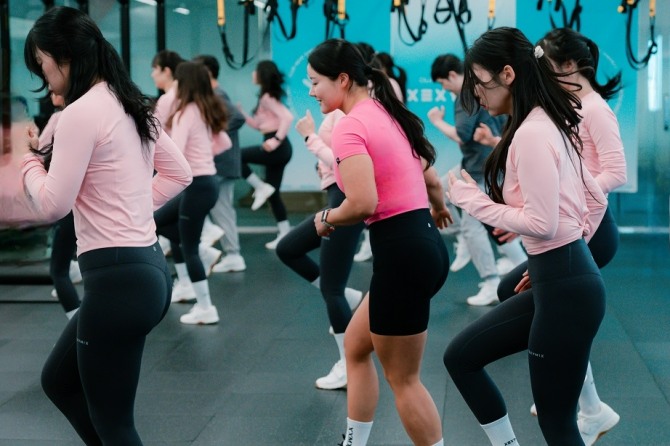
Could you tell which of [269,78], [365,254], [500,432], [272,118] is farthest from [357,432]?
[272,118]

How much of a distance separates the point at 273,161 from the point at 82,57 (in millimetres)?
6024

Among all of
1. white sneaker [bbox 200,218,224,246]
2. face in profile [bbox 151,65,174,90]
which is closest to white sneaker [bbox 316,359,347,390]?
face in profile [bbox 151,65,174,90]

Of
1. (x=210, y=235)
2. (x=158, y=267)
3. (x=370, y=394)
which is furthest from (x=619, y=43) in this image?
(x=158, y=267)

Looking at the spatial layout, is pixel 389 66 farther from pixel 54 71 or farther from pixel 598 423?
pixel 54 71

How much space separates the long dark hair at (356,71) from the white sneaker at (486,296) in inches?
126

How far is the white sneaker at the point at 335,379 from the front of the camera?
178 inches

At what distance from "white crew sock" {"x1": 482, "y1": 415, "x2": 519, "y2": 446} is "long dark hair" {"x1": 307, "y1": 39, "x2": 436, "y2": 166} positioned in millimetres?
854

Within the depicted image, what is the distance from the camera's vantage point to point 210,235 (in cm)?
785

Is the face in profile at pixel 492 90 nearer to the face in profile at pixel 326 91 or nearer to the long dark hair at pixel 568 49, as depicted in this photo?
the face in profile at pixel 326 91

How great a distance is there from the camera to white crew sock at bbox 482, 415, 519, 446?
9.95 feet

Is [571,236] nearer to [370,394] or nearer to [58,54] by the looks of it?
[370,394]

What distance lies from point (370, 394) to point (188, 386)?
1.59m

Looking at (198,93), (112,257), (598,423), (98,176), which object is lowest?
(598,423)

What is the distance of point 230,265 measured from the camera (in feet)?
26.1
